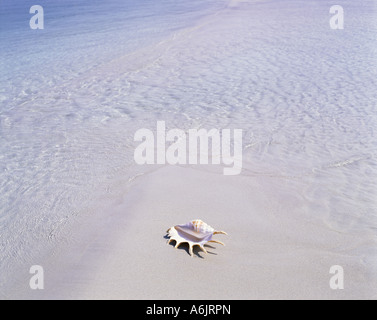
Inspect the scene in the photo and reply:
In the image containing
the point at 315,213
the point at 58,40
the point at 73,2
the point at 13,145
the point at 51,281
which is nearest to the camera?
the point at 51,281

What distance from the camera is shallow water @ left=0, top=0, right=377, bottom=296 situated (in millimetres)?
5477

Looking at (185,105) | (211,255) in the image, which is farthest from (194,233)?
(185,105)

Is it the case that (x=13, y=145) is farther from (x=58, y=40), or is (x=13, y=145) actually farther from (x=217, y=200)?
(x=58, y=40)

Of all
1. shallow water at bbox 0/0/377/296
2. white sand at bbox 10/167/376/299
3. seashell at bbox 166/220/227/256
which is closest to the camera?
white sand at bbox 10/167/376/299

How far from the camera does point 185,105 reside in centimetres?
852

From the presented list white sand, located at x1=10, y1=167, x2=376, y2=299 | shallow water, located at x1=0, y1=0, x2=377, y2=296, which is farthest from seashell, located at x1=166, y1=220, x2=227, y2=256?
shallow water, located at x1=0, y1=0, x2=377, y2=296

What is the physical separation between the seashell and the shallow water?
54.1 inches

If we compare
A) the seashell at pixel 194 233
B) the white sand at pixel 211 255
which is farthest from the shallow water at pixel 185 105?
the seashell at pixel 194 233

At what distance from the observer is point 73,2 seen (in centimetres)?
2161

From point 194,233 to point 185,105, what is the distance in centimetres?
449

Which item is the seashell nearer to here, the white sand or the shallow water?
the white sand
